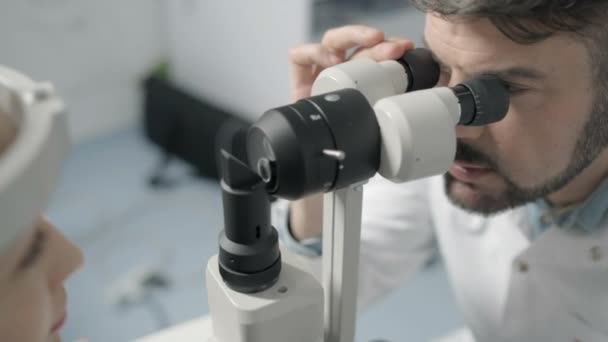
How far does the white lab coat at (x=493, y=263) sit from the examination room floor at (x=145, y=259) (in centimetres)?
38

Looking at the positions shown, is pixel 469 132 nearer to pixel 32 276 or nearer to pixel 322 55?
pixel 322 55

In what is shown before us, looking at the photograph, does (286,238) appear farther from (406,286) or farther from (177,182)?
(177,182)

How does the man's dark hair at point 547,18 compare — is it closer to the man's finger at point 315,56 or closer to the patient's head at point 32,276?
the man's finger at point 315,56

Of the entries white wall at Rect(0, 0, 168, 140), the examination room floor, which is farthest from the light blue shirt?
white wall at Rect(0, 0, 168, 140)

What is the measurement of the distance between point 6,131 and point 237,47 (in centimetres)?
181

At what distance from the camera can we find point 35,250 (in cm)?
48

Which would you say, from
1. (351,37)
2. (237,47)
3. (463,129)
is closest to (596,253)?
(463,129)

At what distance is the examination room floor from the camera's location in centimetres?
158

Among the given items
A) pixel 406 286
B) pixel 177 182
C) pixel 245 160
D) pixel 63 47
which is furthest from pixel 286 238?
pixel 63 47

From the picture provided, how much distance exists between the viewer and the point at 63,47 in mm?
2143

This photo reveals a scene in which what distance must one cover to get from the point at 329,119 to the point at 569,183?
22.5 inches

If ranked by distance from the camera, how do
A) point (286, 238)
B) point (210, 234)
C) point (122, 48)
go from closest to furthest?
1. point (286, 238)
2. point (210, 234)
3. point (122, 48)

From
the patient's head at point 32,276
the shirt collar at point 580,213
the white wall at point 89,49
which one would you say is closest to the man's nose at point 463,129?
the shirt collar at point 580,213

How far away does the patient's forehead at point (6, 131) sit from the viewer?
386 mm
